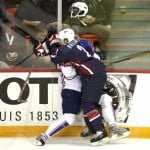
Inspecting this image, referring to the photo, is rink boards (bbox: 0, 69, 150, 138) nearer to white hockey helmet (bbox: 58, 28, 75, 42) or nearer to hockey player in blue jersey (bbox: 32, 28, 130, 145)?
hockey player in blue jersey (bbox: 32, 28, 130, 145)

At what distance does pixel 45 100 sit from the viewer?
7.20 meters

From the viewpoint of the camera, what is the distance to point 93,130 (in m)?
6.88

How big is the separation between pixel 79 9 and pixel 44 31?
0.48 metres

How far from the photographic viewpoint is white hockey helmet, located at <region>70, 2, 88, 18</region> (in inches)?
278

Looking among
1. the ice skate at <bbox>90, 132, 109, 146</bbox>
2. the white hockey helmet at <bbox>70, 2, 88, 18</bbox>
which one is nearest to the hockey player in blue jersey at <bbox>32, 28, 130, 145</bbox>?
the ice skate at <bbox>90, 132, 109, 146</bbox>

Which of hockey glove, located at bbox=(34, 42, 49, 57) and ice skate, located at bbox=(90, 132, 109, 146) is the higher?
hockey glove, located at bbox=(34, 42, 49, 57)

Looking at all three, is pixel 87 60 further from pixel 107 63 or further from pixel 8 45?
pixel 8 45

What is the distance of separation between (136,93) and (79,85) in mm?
624

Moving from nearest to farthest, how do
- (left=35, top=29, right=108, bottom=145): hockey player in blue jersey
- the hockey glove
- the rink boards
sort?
(left=35, top=29, right=108, bottom=145): hockey player in blue jersey
the hockey glove
the rink boards

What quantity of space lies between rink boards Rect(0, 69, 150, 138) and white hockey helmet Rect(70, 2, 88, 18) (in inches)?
24.1

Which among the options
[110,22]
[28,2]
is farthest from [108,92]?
[28,2]

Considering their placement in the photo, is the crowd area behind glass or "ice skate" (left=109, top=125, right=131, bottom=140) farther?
the crowd area behind glass

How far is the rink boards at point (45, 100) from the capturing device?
23.6 ft

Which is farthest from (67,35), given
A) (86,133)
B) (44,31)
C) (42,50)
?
(86,133)
